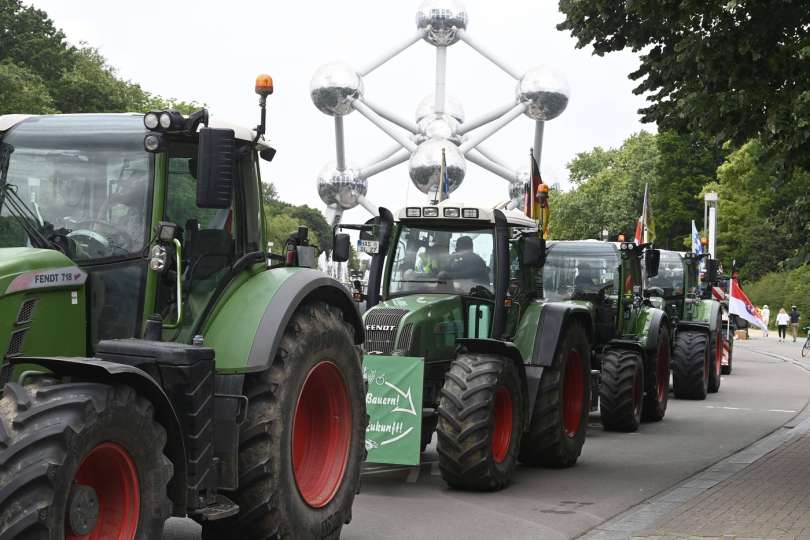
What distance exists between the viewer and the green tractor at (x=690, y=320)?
64.2ft

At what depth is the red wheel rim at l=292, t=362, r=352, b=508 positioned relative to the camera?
7.07 metres

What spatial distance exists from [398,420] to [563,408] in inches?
87.9

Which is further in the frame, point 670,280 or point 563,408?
point 670,280

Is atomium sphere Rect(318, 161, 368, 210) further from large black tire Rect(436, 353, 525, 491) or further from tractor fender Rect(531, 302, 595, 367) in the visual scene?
large black tire Rect(436, 353, 525, 491)

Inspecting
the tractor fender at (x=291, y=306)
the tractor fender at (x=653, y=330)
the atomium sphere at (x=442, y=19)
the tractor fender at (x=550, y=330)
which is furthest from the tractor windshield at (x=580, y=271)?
the atomium sphere at (x=442, y=19)

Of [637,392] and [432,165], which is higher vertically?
[432,165]

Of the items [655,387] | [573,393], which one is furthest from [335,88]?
[573,393]

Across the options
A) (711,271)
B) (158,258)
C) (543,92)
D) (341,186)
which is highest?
(543,92)

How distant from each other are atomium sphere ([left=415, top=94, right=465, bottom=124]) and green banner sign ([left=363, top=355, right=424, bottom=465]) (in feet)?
99.3

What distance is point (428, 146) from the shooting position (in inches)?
1422

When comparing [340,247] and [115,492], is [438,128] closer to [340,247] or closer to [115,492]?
[340,247]

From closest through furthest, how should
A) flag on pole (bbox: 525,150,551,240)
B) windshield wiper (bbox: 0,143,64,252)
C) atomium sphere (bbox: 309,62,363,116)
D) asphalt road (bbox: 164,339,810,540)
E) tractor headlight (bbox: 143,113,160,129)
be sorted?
windshield wiper (bbox: 0,143,64,252) → tractor headlight (bbox: 143,113,160,129) → asphalt road (bbox: 164,339,810,540) → flag on pole (bbox: 525,150,551,240) → atomium sphere (bbox: 309,62,363,116)

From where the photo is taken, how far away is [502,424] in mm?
10297

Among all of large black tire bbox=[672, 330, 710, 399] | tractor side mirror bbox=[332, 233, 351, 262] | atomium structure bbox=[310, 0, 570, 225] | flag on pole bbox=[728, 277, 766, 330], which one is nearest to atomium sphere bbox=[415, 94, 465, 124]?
atomium structure bbox=[310, 0, 570, 225]
